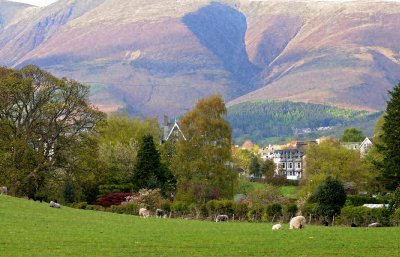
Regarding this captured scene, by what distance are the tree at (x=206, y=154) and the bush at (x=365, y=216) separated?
101 feet

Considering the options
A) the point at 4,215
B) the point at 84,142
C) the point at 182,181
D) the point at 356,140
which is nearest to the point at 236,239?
the point at 4,215

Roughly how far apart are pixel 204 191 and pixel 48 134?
18.5 meters

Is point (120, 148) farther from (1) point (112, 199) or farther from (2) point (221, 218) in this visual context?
(2) point (221, 218)

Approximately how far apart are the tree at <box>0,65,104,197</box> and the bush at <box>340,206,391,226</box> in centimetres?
3291

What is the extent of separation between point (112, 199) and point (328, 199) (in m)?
30.0

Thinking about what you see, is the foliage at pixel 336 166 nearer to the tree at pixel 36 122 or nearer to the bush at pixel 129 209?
the bush at pixel 129 209

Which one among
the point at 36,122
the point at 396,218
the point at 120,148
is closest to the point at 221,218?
the point at 396,218

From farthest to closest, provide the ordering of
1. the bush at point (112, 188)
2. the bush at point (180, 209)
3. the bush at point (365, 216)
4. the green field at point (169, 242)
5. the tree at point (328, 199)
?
the bush at point (112, 188)
the bush at point (180, 209)
the tree at point (328, 199)
the bush at point (365, 216)
the green field at point (169, 242)

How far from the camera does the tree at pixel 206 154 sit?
3332 inches

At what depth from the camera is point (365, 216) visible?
52.8m

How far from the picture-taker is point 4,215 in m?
43.5

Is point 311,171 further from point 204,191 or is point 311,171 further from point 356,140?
point 356,140

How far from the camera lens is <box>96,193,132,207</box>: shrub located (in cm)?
7994

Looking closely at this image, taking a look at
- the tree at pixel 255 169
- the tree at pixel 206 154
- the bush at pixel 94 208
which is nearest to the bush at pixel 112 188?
the tree at pixel 206 154
